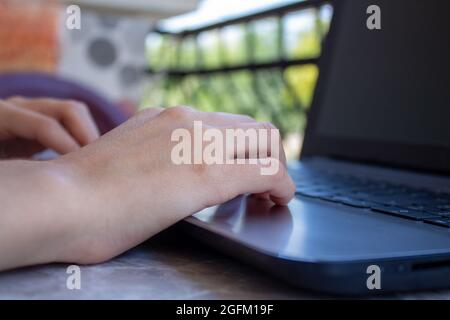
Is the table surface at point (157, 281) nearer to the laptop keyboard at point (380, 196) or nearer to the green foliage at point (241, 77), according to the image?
the laptop keyboard at point (380, 196)

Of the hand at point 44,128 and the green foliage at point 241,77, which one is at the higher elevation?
the green foliage at point 241,77

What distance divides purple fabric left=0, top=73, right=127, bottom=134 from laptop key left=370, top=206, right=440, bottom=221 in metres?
0.72

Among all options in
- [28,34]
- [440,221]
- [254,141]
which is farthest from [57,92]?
[28,34]

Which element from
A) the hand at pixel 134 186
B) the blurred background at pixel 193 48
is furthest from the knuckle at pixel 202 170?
the blurred background at pixel 193 48

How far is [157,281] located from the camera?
0.36 m

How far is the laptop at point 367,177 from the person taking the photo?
329mm

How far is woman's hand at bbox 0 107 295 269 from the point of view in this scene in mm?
353

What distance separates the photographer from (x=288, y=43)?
2.20 meters

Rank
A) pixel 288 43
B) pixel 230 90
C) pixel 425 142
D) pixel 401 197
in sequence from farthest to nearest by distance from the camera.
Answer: pixel 230 90 < pixel 288 43 < pixel 425 142 < pixel 401 197

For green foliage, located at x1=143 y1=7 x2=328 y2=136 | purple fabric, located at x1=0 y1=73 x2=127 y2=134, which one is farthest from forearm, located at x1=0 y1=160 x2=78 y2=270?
green foliage, located at x1=143 y1=7 x2=328 y2=136

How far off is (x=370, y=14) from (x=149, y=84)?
8.79 ft

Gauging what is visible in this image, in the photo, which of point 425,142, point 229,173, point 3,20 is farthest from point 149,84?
point 229,173
